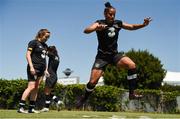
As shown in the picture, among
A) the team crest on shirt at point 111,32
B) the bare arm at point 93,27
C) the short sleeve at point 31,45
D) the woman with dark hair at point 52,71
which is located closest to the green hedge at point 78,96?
the woman with dark hair at point 52,71

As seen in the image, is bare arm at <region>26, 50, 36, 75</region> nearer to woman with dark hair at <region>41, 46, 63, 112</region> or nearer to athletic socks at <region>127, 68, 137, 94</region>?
athletic socks at <region>127, 68, 137, 94</region>

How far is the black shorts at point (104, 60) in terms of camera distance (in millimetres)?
8617

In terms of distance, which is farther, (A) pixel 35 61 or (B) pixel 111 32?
(A) pixel 35 61

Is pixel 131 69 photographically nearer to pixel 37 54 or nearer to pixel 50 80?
pixel 37 54

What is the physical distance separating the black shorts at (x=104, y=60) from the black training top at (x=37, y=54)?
175 cm

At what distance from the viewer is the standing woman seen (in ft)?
31.9

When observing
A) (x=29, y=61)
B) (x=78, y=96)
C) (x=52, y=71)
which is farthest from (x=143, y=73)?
(x=29, y=61)

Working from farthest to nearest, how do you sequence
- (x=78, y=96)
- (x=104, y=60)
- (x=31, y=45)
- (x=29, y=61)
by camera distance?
(x=78, y=96), (x=31, y=45), (x=29, y=61), (x=104, y=60)

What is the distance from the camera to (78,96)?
69.3ft

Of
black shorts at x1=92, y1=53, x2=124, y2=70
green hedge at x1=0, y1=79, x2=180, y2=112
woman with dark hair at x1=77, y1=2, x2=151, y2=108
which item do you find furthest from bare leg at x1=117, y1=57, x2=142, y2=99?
green hedge at x1=0, y1=79, x2=180, y2=112

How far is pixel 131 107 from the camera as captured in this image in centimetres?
2236

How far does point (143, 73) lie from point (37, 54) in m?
32.9

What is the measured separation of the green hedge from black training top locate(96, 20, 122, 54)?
1085 cm

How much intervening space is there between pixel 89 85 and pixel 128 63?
3.16ft
